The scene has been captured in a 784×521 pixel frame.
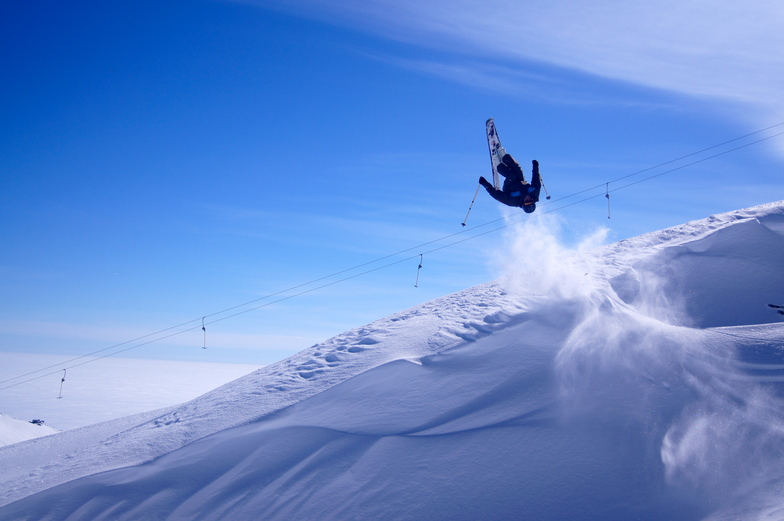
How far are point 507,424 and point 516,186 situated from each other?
795cm

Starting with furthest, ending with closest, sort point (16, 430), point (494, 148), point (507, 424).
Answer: point (16, 430) → point (494, 148) → point (507, 424)

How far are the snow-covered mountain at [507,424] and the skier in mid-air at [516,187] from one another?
2275 mm

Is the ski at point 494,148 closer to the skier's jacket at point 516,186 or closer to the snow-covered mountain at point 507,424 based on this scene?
the skier's jacket at point 516,186

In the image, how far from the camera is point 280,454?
25.6 feet

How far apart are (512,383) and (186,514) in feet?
18.2

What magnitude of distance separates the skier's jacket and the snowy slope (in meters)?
31.0

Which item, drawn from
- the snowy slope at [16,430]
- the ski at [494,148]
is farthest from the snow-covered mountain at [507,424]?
the snowy slope at [16,430]

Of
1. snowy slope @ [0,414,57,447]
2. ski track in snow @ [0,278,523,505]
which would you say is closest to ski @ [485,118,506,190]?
ski track in snow @ [0,278,523,505]

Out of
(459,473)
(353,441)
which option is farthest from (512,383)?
(353,441)

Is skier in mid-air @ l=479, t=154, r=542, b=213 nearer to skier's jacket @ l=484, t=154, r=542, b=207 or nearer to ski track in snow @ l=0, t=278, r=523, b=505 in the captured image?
skier's jacket @ l=484, t=154, r=542, b=207

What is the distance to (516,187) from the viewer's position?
43.5ft

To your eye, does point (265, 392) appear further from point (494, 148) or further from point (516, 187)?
point (494, 148)

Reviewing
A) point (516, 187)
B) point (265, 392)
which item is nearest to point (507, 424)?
point (265, 392)

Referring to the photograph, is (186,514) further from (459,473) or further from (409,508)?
(459,473)
